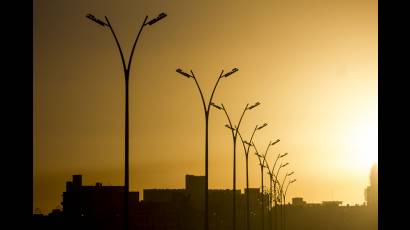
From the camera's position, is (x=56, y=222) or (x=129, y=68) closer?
(x=129, y=68)
